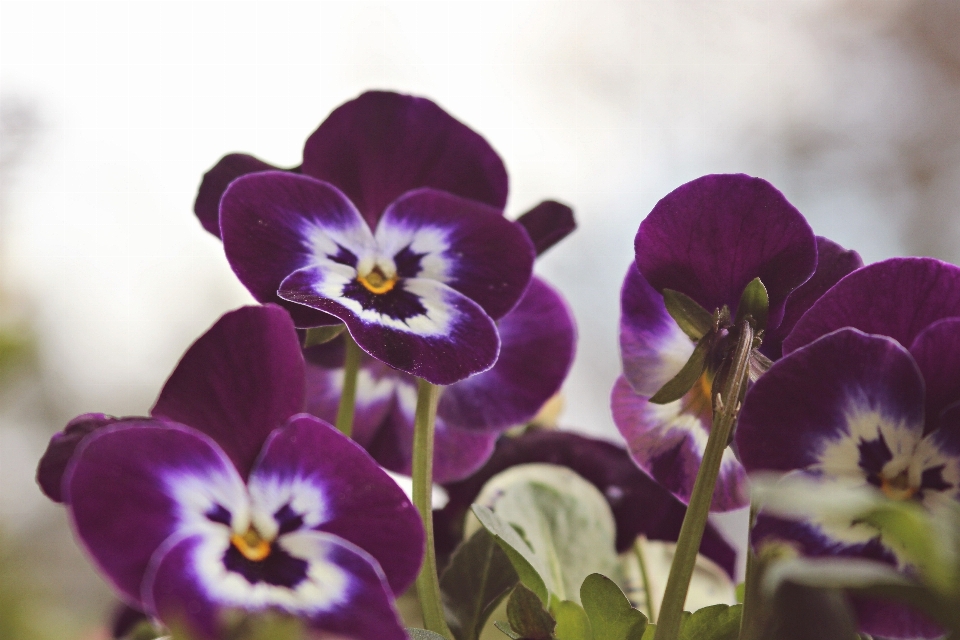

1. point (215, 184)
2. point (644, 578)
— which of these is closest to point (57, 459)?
point (215, 184)

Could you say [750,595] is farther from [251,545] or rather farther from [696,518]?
[251,545]

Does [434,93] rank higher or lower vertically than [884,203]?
lower

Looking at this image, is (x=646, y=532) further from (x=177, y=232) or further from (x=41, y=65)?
(x=41, y=65)

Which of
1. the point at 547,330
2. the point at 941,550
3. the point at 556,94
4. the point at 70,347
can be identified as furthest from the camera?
the point at 556,94

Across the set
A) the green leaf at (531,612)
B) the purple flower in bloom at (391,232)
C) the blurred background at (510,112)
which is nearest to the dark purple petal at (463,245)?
the purple flower in bloom at (391,232)

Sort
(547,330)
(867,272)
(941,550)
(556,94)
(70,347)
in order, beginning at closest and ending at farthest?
(941,550), (867,272), (547,330), (70,347), (556,94)

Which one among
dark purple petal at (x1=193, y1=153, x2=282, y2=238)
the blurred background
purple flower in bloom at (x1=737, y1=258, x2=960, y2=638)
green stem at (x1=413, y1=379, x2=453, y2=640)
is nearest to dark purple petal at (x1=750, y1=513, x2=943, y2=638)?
purple flower in bloom at (x1=737, y1=258, x2=960, y2=638)

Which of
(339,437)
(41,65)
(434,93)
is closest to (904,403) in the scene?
Result: (339,437)

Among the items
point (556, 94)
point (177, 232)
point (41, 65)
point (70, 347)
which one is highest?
point (556, 94)
